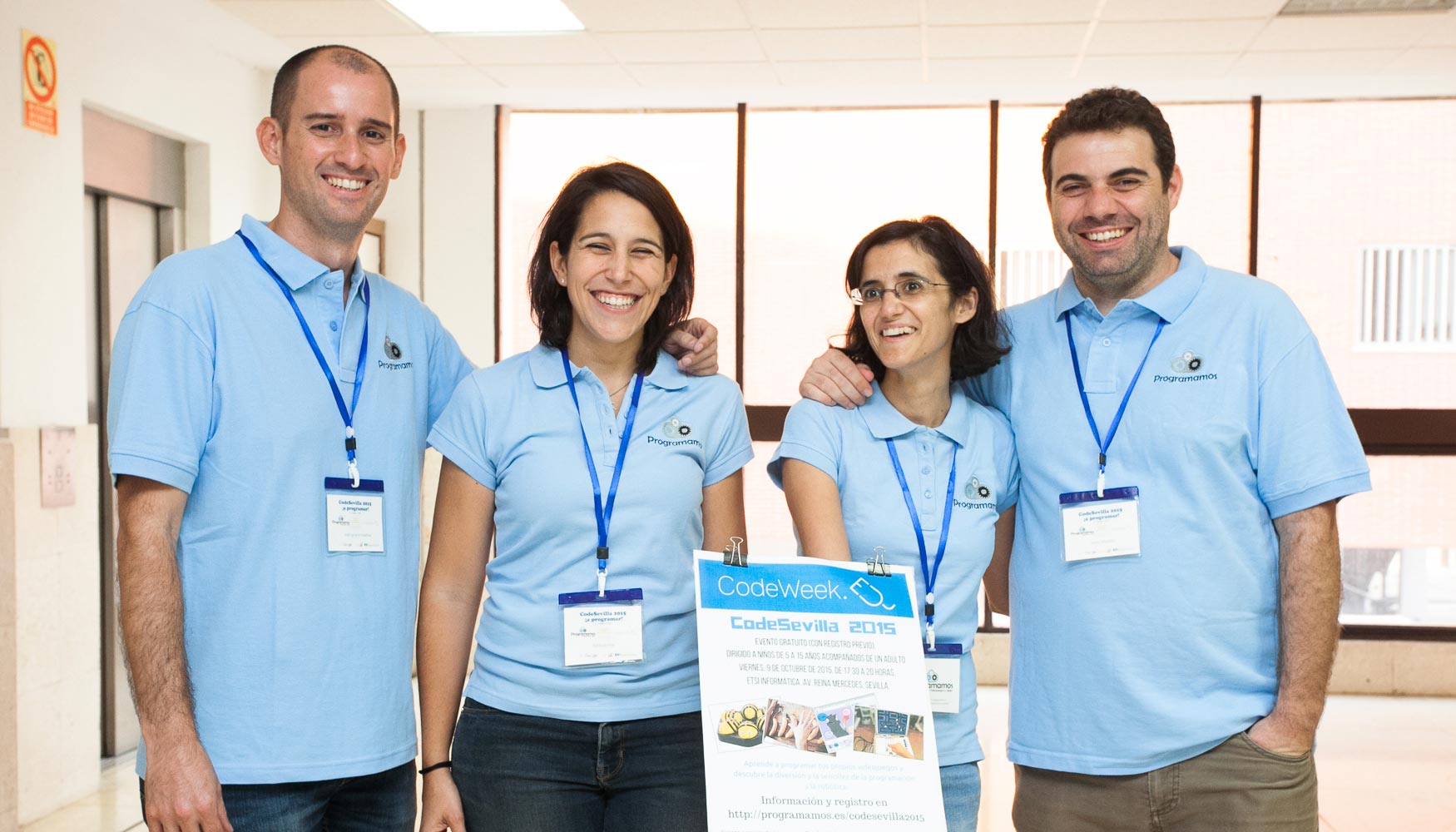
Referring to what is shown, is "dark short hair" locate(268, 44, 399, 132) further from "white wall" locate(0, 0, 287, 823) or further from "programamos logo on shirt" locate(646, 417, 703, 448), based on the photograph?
"white wall" locate(0, 0, 287, 823)

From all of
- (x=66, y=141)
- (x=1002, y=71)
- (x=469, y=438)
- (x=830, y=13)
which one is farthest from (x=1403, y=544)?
(x=66, y=141)

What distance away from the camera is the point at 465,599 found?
186 cm

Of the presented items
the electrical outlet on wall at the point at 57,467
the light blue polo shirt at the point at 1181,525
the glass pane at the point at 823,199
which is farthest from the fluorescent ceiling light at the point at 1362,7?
the electrical outlet on wall at the point at 57,467

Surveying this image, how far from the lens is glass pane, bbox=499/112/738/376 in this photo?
669 centimetres

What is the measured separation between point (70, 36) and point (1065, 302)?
4081 mm

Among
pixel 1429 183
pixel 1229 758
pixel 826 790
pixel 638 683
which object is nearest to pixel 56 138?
pixel 638 683

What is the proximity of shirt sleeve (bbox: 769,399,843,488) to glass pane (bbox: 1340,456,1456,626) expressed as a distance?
555cm

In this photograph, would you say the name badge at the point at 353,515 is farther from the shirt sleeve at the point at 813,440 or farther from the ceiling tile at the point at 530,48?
the ceiling tile at the point at 530,48

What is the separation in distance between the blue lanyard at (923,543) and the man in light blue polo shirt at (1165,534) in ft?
0.58

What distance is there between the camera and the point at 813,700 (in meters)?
1.62

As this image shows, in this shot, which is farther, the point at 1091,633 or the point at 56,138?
the point at 56,138

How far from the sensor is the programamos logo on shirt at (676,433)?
1.88 m

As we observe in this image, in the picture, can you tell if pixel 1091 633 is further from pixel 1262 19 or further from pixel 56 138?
pixel 56 138

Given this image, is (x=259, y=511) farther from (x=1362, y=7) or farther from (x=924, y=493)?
(x=1362, y=7)
